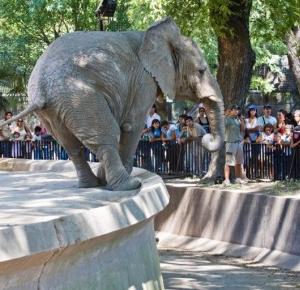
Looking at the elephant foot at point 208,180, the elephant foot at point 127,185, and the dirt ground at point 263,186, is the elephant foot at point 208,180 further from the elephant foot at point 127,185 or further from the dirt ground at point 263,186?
the elephant foot at point 127,185

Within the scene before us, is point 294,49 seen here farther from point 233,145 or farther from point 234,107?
point 233,145

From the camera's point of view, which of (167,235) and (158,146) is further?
(158,146)

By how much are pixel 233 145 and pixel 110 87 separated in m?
7.65

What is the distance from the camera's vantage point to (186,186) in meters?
14.9

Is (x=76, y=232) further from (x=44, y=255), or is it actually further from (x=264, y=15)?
(x=264, y=15)

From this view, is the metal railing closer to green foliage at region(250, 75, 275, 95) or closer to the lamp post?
the lamp post

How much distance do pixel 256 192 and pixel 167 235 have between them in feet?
6.43

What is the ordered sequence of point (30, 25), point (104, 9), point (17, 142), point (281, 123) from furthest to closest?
point (30, 25), point (17, 142), point (281, 123), point (104, 9)

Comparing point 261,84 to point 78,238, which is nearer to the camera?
point 78,238

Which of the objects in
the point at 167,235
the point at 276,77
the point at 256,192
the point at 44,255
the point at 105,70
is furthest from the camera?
the point at 276,77

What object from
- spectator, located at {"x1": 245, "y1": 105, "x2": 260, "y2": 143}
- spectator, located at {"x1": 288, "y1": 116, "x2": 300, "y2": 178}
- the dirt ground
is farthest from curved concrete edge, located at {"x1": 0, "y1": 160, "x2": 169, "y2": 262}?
spectator, located at {"x1": 245, "y1": 105, "x2": 260, "y2": 143}

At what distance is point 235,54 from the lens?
1670 centimetres

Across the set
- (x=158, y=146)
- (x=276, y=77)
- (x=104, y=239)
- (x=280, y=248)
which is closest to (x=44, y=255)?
(x=104, y=239)

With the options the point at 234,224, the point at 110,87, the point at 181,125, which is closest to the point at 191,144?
the point at 181,125
